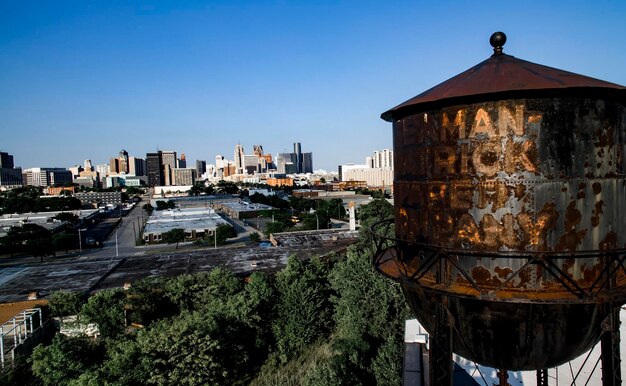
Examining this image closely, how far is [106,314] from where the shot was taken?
2097 centimetres

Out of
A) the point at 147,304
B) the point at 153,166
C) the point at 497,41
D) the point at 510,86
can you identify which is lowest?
the point at 147,304

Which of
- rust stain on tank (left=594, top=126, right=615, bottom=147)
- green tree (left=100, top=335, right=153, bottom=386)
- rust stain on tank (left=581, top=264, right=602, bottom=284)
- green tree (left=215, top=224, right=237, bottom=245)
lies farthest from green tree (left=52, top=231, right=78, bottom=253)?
rust stain on tank (left=594, top=126, right=615, bottom=147)

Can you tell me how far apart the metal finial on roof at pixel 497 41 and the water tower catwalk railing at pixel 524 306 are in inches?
138

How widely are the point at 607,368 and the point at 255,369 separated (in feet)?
58.0

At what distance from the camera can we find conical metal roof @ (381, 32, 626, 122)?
5.31 meters

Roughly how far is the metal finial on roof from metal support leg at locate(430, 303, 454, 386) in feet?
14.2

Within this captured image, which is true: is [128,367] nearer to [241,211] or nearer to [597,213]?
[597,213]

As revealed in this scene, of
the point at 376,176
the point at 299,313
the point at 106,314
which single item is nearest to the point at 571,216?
the point at 299,313

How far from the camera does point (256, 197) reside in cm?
10125

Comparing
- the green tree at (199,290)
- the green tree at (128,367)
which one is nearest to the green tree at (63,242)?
the green tree at (199,290)

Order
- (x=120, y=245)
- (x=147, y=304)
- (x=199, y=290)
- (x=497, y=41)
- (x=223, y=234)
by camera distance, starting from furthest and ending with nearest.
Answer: (x=120, y=245) → (x=223, y=234) → (x=199, y=290) → (x=147, y=304) → (x=497, y=41)

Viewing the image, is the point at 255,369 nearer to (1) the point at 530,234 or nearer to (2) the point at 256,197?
(1) the point at 530,234

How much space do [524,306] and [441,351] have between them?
1294 millimetres

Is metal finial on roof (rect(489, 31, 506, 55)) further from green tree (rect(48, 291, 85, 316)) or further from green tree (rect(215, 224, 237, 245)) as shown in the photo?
green tree (rect(215, 224, 237, 245))
